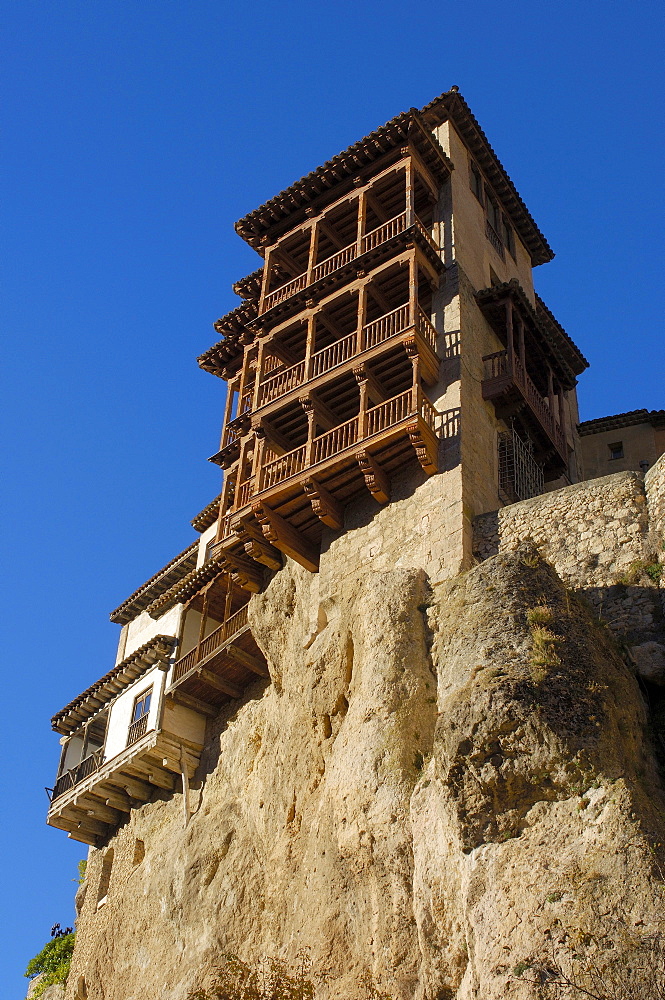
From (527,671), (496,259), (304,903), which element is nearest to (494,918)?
(527,671)

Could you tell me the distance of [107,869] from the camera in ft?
101

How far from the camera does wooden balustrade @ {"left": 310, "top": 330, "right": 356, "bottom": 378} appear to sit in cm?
2647

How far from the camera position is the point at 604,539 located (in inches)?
835

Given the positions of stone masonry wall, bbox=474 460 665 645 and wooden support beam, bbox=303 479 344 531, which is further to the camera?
wooden support beam, bbox=303 479 344 531

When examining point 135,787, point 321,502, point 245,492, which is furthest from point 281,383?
point 135,787

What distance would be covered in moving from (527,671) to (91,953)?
704 inches

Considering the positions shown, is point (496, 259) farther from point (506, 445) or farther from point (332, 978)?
point (332, 978)

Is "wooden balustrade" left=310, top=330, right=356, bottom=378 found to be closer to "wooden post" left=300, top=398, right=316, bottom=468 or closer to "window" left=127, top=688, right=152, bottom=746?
"wooden post" left=300, top=398, right=316, bottom=468

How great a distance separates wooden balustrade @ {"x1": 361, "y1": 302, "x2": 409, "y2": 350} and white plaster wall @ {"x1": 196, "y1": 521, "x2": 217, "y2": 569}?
11.2 metres

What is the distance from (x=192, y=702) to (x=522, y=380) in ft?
40.7

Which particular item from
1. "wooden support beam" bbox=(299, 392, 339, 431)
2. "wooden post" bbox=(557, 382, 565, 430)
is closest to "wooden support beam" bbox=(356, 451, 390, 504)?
"wooden support beam" bbox=(299, 392, 339, 431)

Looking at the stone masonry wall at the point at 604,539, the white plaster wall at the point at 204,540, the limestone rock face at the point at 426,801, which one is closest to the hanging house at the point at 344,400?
the white plaster wall at the point at 204,540

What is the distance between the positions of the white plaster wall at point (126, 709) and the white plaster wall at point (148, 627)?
1549mm

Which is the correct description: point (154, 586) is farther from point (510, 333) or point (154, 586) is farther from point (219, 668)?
point (510, 333)
